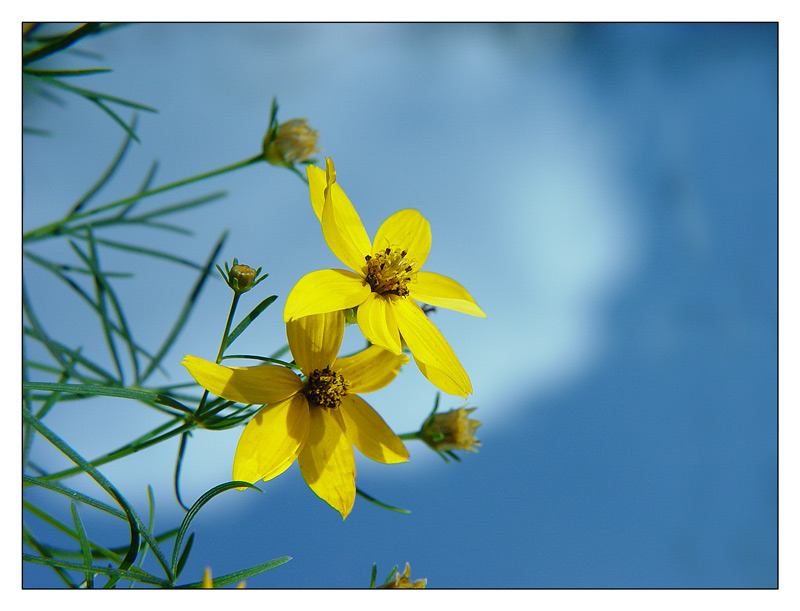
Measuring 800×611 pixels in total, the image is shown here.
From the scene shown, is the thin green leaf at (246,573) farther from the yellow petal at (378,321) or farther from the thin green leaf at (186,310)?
the thin green leaf at (186,310)

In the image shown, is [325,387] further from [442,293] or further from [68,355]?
[68,355]

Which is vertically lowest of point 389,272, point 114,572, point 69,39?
point 114,572

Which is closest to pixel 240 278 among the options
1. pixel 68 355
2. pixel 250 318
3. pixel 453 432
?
pixel 250 318

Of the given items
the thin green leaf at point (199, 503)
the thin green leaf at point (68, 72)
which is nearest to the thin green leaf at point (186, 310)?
the thin green leaf at point (68, 72)

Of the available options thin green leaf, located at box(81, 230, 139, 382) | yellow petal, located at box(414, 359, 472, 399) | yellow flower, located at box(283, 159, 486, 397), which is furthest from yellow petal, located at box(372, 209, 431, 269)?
thin green leaf, located at box(81, 230, 139, 382)

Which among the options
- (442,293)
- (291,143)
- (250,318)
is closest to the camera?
(250,318)

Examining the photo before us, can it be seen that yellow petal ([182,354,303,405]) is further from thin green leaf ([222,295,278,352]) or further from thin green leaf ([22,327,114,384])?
thin green leaf ([22,327,114,384])

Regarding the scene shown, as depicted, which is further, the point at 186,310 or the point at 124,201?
the point at 186,310
